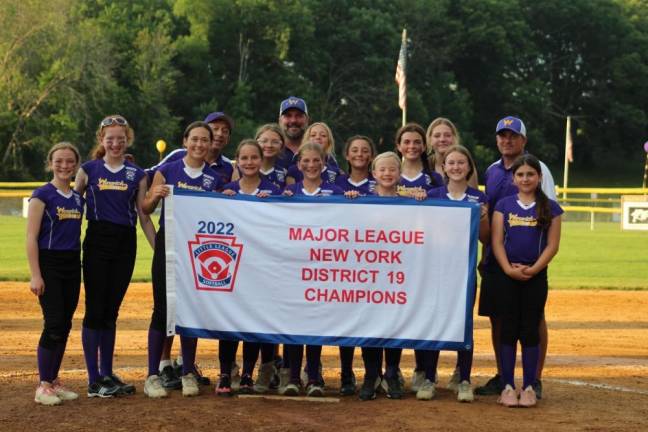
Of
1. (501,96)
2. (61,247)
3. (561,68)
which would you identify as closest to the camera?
(61,247)

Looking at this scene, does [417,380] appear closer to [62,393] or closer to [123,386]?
[123,386]

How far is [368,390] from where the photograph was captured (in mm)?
7625

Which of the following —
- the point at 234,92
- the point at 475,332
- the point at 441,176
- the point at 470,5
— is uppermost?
the point at 470,5

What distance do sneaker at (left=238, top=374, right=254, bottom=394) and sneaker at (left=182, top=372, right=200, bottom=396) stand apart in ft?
1.06

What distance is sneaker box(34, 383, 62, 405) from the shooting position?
24.0 feet

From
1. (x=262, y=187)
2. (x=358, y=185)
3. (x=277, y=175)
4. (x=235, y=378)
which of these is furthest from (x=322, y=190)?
(x=235, y=378)

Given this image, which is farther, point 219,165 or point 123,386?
point 219,165

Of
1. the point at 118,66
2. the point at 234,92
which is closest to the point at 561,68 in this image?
the point at 234,92

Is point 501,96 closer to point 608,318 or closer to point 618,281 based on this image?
point 618,281

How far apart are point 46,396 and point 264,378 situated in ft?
5.29

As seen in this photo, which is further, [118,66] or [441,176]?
[118,66]

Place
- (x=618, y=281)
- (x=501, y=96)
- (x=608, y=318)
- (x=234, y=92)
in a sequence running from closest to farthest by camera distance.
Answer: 1. (x=608, y=318)
2. (x=618, y=281)
3. (x=234, y=92)
4. (x=501, y=96)

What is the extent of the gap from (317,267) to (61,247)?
6.02ft

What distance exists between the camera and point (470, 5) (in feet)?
253
